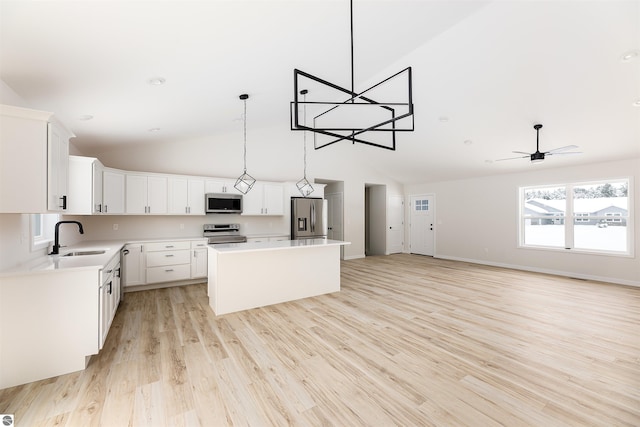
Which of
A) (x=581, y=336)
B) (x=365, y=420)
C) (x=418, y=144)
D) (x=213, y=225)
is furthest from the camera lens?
(x=418, y=144)

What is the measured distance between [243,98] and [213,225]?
3.02 meters

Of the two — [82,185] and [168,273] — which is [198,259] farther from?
[82,185]

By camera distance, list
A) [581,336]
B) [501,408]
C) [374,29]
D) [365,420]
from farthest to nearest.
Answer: [581,336]
[374,29]
[501,408]
[365,420]

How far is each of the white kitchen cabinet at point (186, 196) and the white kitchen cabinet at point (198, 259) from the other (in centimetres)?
63

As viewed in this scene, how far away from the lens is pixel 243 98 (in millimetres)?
3682

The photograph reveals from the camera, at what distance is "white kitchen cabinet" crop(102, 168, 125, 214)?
4.19m

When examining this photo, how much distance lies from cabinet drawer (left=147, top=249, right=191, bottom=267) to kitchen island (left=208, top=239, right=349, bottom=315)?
128 cm

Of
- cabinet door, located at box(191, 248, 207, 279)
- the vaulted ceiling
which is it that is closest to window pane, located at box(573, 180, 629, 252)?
the vaulted ceiling

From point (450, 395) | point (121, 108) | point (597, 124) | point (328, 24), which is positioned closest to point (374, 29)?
point (328, 24)

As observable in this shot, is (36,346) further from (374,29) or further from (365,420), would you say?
(374,29)

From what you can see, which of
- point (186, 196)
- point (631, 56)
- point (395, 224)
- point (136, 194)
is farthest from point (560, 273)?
point (136, 194)

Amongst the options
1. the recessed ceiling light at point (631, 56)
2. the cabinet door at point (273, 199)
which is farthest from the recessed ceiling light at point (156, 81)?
the recessed ceiling light at point (631, 56)

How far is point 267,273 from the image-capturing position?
4.11 metres

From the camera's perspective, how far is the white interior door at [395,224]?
9.12 m
